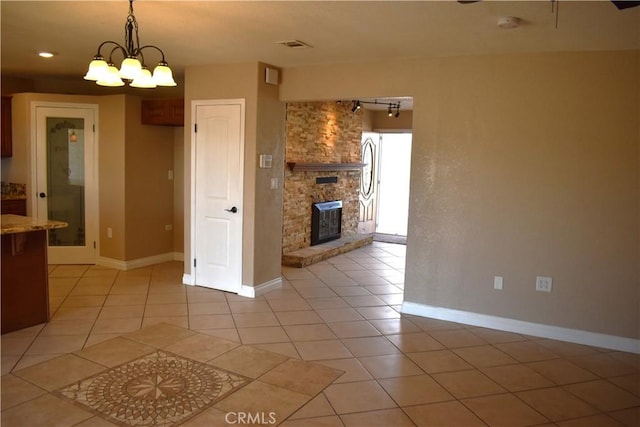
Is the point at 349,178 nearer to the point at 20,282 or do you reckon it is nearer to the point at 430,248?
the point at 430,248

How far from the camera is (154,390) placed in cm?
300

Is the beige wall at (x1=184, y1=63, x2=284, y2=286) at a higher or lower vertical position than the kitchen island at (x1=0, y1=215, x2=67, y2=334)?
higher

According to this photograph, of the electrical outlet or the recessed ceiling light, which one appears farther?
the electrical outlet

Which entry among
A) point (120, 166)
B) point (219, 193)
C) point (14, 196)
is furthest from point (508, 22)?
point (14, 196)

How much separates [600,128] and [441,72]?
4.54ft

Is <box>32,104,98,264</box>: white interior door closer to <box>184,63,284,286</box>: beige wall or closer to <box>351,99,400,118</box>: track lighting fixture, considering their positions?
<box>184,63,284,286</box>: beige wall

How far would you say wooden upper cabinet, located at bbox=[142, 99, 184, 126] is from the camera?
233 inches

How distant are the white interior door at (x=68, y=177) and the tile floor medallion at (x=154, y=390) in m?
3.45

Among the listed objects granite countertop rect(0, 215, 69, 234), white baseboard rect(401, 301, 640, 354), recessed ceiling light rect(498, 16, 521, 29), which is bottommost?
white baseboard rect(401, 301, 640, 354)

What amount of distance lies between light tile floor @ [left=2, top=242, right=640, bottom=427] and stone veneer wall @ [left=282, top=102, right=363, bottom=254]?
1483mm

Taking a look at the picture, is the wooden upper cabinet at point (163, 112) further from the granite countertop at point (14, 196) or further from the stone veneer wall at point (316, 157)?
the granite countertop at point (14, 196)

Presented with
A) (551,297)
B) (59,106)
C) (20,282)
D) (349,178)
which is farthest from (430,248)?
(59,106)

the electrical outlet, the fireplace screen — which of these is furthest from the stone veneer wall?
the electrical outlet

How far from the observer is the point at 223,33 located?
3.76 meters
